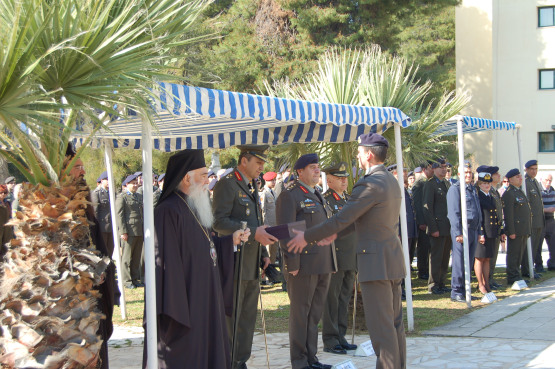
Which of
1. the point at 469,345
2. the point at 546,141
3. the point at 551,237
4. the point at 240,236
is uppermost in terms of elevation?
the point at 546,141

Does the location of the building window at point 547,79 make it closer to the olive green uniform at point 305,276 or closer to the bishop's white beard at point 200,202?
the olive green uniform at point 305,276

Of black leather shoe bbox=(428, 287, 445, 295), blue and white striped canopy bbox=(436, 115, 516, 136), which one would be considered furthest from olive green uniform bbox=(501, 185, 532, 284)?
black leather shoe bbox=(428, 287, 445, 295)

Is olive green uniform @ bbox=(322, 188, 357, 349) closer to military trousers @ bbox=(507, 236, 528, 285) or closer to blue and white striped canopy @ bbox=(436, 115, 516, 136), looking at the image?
blue and white striped canopy @ bbox=(436, 115, 516, 136)

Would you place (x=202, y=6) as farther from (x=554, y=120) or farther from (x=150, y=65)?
(x=554, y=120)

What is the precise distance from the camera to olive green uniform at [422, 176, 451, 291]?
→ 11344 millimetres

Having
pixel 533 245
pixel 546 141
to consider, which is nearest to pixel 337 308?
pixel 533 245

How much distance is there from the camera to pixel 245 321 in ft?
20.9

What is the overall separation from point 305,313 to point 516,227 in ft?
23.7

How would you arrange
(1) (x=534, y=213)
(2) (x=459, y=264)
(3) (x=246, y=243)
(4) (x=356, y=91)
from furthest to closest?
(1) (x=534, y=213), (2) (x=459, y=264), (4) (x=356, y=91), (3) (x=246, y=243)

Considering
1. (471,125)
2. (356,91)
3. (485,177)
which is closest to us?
(356,91)

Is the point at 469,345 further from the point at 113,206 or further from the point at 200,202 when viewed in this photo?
the point at 113,206

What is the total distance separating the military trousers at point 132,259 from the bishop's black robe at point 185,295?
795 cm

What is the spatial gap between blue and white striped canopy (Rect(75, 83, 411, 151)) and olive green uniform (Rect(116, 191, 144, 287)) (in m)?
4.53

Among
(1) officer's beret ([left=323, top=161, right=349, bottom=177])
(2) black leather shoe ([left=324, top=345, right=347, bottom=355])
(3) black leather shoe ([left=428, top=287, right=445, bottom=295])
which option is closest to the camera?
(2) black leather shoe ([left=324, top=345, right=347, bottom=355])
